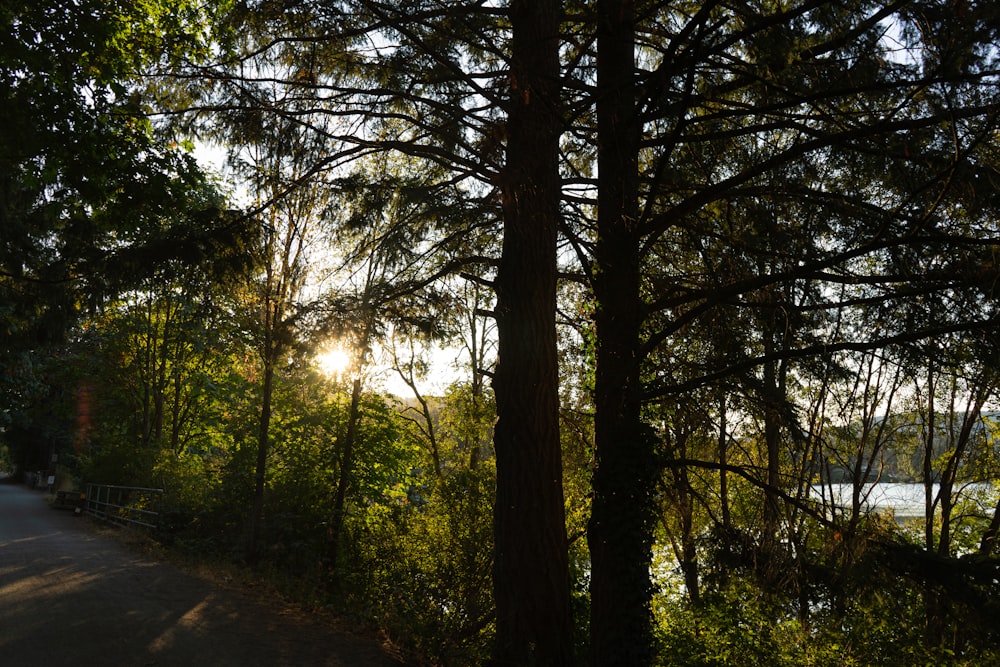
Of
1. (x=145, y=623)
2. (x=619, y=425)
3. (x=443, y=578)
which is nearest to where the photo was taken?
(x=619, y=425)

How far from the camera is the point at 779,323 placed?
7141 mm

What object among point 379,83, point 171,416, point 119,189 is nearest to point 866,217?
point 379,83

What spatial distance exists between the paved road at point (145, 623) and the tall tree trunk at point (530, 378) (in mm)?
2357

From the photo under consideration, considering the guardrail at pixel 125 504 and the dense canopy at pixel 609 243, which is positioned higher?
the dense canopy at pixel 609 243

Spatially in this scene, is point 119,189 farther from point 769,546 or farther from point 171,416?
point 171,416

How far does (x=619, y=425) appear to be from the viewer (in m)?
6.45

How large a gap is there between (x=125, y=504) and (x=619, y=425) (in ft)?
63.7

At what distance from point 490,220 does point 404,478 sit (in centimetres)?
1184

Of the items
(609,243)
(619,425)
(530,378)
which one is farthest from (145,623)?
(609,243)

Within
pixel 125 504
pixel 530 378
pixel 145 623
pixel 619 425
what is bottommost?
pixel 145 623

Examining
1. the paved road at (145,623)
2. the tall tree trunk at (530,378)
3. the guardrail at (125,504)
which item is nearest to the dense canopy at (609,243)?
the tall tree trunk at (530,378)

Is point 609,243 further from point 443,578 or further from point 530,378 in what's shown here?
point 443,578

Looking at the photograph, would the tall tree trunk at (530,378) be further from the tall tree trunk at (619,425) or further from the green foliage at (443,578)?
the green foliage at (443,578)

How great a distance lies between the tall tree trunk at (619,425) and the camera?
6309 millimetres
